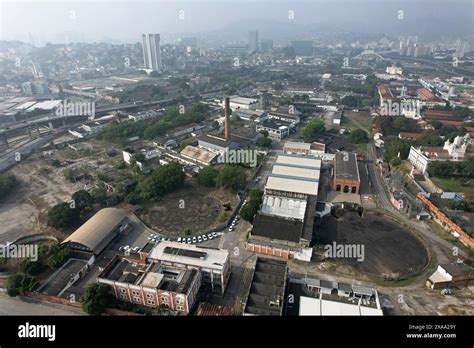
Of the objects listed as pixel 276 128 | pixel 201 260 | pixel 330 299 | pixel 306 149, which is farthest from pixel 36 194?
pixel 276 128

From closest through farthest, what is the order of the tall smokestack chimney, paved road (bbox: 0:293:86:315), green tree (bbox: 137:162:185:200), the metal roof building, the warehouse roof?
1. paved road (bbox: 0:293:86:315)
2. the warehouse roof
3. the metal roof building
4. green tree (bbox: 137:162:185:200)
5. the tall smokestack chimney

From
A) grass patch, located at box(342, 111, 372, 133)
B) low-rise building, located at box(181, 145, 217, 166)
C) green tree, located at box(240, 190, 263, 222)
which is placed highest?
grass patch, located at box(342, 111, 372, 133)

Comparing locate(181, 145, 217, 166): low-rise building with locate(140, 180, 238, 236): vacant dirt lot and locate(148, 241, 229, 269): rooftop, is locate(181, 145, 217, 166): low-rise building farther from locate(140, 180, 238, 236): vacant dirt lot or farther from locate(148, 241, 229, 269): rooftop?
locate(148, 241, 229, 269): rooftop

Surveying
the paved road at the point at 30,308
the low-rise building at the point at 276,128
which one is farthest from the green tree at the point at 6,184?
the low-rise building at the point at 276,128

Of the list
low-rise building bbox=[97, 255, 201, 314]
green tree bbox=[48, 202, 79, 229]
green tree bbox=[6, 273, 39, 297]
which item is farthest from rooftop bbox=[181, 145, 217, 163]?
green tree bbox=[6, 273, 39, 297]

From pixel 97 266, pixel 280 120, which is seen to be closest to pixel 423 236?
pixel 97 266

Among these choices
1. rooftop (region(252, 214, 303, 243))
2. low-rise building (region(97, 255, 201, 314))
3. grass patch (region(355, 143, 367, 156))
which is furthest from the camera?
grass patch (region(355, 143, 367, 156))

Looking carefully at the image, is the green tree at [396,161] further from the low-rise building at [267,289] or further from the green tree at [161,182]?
the green tree at [161,182]
